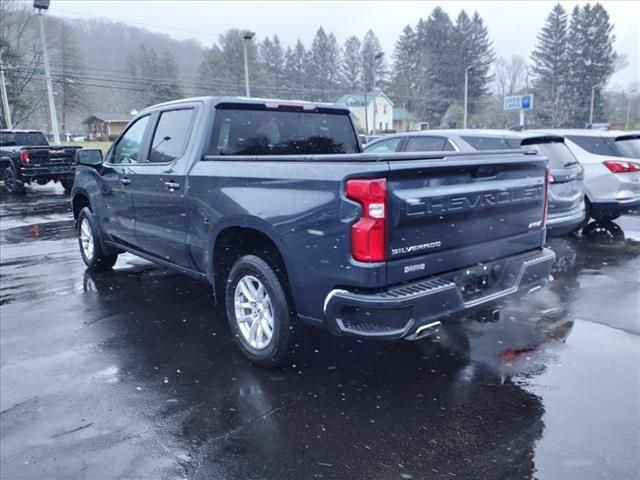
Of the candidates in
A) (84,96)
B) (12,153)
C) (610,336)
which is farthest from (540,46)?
(610,336)

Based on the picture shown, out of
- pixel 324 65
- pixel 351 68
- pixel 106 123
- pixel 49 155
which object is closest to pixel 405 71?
pixel 351 68

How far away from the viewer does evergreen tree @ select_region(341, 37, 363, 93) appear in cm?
7712

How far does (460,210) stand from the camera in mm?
3357

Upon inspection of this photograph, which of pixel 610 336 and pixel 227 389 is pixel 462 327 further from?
pixel 227 389

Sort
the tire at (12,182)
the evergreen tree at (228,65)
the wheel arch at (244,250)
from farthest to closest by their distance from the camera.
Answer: the evergreen tree at (228,65), the tire at (12,182), the wheel arch at (244,250)

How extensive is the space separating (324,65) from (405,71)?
1247 centimetres

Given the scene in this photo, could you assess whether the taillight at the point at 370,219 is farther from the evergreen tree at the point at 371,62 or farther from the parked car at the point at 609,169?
the evergreen tree at the point at 371,62

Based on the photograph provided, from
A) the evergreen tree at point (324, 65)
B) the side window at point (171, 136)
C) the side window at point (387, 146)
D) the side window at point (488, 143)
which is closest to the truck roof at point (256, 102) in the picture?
the side window at point (171, 136)

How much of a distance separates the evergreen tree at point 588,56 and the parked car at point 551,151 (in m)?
69.7

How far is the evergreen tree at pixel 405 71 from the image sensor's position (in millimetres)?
69812

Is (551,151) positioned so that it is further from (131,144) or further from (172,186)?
(131,144)

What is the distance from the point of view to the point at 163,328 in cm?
488

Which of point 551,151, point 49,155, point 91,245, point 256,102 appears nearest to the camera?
point 256,102

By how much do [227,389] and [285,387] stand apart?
0.40 m
